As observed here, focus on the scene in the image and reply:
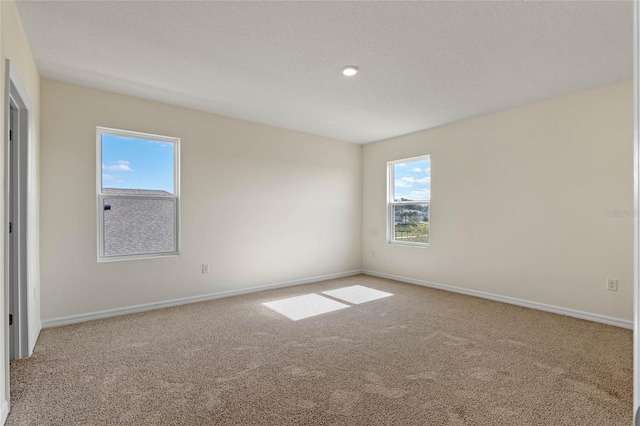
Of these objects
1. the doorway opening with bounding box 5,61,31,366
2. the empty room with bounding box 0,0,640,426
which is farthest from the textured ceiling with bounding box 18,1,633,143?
the doorway opening with bounding box 5,61,31,366

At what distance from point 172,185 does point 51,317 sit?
1790mm

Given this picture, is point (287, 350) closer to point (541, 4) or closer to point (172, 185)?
point (172, 185)

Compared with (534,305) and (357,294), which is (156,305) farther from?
(534,305)

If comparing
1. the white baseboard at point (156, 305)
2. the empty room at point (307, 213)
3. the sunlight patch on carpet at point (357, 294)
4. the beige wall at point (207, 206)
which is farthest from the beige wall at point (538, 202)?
the white baseboard at point (156, 305)

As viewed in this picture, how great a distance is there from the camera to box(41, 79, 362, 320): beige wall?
3.27 metres

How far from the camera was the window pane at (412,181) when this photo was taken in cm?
513

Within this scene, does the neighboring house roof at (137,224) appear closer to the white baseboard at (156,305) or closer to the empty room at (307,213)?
the empty room at (307,213)

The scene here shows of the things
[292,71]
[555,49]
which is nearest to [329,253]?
[292,71]

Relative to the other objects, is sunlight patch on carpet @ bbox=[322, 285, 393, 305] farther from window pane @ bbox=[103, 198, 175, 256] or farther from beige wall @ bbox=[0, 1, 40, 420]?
beige wall @ bbox=[0, 1, 40, 420]

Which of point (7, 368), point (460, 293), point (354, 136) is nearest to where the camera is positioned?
point (7, 368)

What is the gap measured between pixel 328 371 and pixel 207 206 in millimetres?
2719

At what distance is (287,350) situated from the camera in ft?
8.76

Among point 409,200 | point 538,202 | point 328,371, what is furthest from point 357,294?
point 538,202

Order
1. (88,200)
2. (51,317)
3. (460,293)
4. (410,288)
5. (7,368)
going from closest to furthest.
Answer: (7,368)
(51,317)
(88,200)
(460,293)
(410,288)
